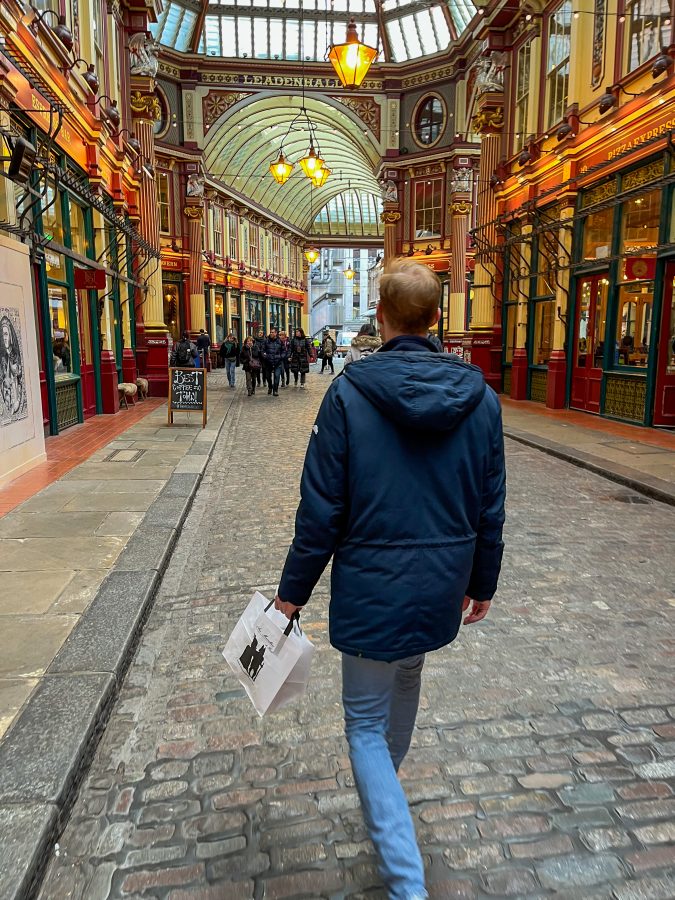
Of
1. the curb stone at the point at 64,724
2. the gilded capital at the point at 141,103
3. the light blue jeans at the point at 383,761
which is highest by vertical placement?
the gilded capital at the point at 141,103

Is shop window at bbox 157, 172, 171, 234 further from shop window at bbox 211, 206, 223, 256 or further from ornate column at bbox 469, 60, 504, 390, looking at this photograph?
ornate column at bbox 469, 60, 504, 390

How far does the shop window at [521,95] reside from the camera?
16.0 metres

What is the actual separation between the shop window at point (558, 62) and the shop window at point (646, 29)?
2.33 meters

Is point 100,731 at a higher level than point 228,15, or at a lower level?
lower

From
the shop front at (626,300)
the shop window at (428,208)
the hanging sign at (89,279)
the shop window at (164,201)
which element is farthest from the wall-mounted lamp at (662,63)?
the shop window at (164,201)

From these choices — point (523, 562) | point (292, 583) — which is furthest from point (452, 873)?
point (523, 562)

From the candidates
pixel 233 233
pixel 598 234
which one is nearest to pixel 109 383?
pixel 598 234

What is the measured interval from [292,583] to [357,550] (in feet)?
0.76

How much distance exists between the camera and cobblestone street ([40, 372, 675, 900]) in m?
2.13

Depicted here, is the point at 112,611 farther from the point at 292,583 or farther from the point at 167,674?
the point at 292,583

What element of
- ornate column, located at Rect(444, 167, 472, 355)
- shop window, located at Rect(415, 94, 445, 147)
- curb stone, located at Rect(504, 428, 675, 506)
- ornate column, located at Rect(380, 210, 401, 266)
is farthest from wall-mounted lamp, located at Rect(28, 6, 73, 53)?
shop window, located at Rect(415, 94, 445, 147)

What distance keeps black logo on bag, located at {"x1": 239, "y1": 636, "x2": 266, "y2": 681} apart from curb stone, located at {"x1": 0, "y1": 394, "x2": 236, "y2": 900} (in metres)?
0.84

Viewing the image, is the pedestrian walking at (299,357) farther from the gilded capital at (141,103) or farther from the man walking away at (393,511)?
the man walking away at (393,511)

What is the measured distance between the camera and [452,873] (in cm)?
213
